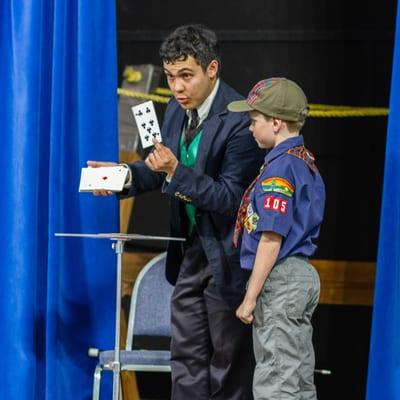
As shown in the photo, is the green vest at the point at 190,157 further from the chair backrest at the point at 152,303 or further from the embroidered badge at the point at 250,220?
the chair backrest at the point at 152,303

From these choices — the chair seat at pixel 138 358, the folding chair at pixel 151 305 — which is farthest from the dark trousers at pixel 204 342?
the folding chair at pixel 151 305

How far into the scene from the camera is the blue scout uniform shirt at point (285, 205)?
101 inches

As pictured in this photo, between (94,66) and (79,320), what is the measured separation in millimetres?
824

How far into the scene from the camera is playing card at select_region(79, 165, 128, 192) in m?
2.76

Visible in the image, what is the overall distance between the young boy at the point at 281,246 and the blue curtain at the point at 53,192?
24.9 inches

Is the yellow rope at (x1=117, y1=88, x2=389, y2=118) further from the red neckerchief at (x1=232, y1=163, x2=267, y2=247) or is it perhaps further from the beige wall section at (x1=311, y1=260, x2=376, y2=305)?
the red neckerchief at (x1=232, y1=163, x2=267, y2=247)

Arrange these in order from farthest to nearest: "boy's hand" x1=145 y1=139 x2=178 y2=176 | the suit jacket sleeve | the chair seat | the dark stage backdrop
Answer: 1. the dark stage backdrop
2. the chair seat
3. the suit jacket sleeve
4. "boy's hand" x1=145 y1=139 x2=178 y2=176

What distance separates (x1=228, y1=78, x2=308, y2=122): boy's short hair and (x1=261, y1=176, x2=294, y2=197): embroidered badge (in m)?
0.18

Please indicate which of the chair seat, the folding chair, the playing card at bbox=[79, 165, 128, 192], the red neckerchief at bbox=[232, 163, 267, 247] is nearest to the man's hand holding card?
the playing card at bbox=[79, 165, 128, 192]

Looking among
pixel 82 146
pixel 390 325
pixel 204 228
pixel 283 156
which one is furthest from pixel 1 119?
pixel 390 325

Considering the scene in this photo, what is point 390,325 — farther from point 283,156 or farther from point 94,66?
point 94,66

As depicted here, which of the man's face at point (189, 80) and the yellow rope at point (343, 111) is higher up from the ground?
the man's face at point (189, 80)

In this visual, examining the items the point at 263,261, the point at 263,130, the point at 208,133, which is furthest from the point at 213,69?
the point at 263,261

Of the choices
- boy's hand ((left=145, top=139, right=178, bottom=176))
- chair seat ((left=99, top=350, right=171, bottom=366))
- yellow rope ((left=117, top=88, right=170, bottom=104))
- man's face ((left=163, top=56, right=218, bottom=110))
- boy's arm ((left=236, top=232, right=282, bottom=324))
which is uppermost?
man's face ((left=163, top=56, right=218, bottom=110))
